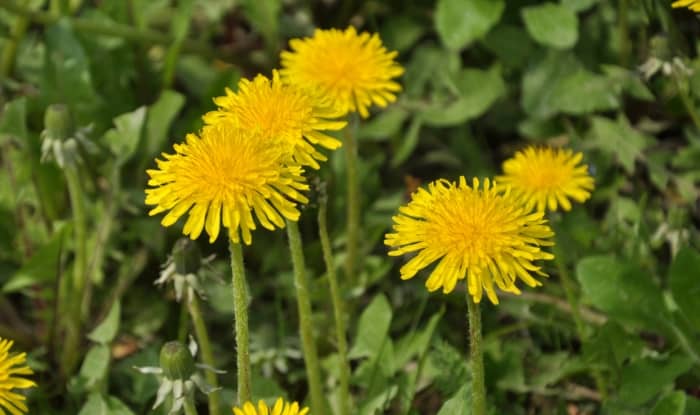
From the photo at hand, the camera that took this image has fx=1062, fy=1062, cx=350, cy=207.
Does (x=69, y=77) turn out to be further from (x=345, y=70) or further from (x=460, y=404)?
(x=460, y=404)

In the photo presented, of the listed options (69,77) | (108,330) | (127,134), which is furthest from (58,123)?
(69,77)

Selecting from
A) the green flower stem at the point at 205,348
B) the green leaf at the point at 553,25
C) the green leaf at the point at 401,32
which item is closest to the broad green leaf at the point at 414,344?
the green flower stem at the point at 205,348

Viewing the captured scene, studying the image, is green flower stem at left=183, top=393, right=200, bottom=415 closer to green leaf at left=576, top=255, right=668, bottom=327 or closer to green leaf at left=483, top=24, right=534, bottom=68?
green leaf at left=576, top=255, right=668, bottom=327

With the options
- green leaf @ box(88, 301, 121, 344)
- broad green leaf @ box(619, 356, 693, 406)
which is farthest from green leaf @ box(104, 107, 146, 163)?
broad green leaf @ box(619, 356, 693, 406)

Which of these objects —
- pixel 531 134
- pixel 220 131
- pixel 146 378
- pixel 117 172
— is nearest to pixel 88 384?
pixel 146 378

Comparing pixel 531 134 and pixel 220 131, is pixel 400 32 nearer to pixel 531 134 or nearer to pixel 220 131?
pixel 531 134

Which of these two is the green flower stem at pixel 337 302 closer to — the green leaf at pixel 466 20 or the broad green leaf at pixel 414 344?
the broad green leaf at pixel 414 344
